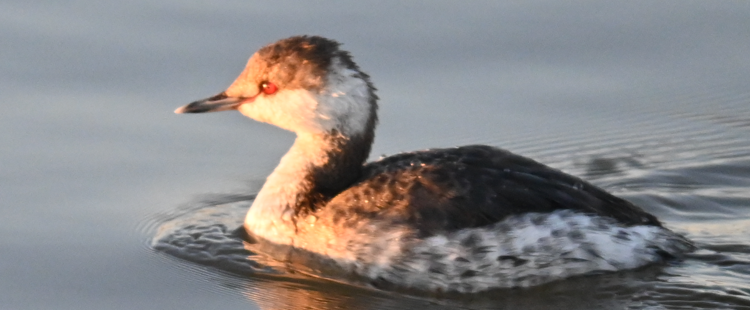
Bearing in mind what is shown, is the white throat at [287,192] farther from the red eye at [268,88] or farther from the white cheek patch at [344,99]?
the red eye at [268,88]

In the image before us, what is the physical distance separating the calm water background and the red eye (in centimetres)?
104

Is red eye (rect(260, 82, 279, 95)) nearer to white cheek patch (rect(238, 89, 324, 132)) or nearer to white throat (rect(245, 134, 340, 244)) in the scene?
white cheek patch (rect(238, 89, 324, 132))

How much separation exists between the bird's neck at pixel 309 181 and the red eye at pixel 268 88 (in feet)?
1.29

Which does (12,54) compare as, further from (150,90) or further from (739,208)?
(739,208)

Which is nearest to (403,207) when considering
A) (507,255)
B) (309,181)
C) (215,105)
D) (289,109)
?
(507,255)

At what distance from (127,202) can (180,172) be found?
0.59m

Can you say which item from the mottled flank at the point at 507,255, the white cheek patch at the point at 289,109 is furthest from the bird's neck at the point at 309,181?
the mottled flank at the point at 507,255

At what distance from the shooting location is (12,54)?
33.3 ft

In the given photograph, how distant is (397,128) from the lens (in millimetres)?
9820

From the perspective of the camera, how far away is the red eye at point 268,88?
824 centimetres

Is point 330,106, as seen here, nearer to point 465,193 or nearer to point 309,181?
point 309,181

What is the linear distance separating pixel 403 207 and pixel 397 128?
2.29 meters

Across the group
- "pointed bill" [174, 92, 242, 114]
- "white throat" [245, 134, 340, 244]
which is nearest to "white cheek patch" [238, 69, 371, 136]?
"white throat" [245, 134, 340, 244]

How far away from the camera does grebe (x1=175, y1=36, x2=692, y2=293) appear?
750 cm
